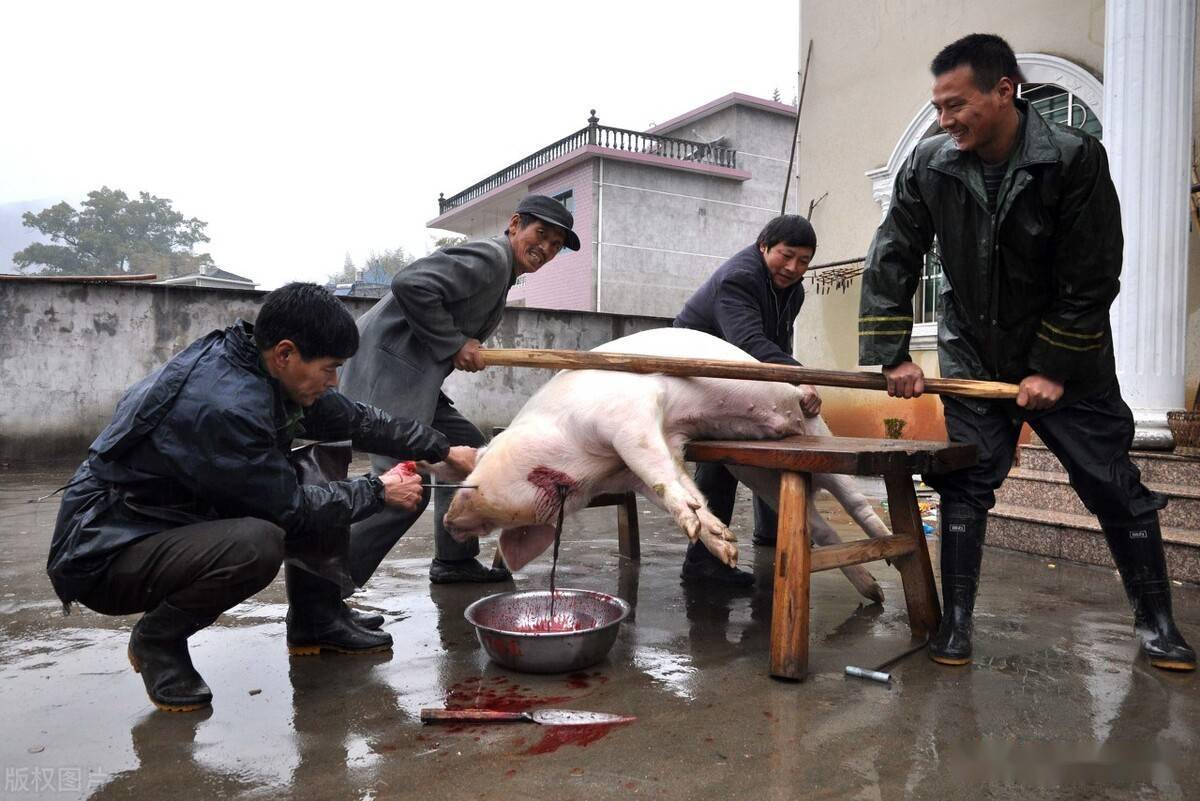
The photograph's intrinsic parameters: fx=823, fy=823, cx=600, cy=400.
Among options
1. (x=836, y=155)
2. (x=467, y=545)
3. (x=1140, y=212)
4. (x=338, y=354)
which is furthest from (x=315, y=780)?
(x=836, y=155)

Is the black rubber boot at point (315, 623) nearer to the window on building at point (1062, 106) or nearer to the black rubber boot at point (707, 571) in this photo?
the black rubber boot at point (707, 571)

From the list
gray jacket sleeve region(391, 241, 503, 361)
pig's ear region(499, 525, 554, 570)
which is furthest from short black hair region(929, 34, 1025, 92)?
pig's ear region(499, 525, 554, 570)

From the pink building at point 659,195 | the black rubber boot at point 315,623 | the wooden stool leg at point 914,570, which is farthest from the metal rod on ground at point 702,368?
the pink building at point 659,195

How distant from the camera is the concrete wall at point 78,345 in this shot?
9.09m

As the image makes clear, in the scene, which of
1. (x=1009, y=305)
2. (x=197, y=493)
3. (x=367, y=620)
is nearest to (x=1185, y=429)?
(x=1009, y=305)

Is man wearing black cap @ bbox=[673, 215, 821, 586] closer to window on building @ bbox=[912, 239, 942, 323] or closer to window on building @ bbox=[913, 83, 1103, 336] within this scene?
window on building @ bbox=[913, 83, 1103, 336]

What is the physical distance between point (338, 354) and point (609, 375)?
1.21m

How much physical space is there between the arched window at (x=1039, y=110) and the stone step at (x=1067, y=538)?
1973 millimetres

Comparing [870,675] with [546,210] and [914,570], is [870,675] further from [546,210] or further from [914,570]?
[546,210]

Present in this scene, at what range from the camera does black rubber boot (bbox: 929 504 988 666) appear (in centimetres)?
291

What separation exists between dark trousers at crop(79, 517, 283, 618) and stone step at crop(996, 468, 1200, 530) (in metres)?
4.31

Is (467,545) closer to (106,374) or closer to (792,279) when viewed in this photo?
(792,279)

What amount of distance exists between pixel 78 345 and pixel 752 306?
337 inches

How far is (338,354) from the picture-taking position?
8.04 ft
